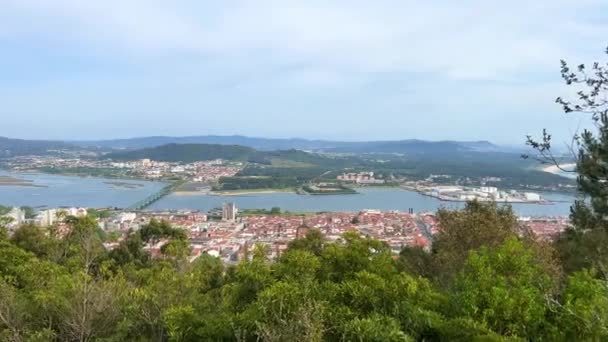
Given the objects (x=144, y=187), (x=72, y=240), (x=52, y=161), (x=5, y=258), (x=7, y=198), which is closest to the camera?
(x=5, y=258)

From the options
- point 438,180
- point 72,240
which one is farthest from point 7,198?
point 438,180

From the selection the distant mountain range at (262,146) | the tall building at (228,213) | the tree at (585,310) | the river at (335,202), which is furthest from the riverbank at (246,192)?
the distant mountain range at (262,146)

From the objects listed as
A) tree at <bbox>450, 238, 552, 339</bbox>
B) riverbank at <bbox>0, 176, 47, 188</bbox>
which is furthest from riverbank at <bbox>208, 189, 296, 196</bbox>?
tree at <bbox>450, 238, 552, 339</bbox>

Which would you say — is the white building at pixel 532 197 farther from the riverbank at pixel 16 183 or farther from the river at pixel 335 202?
the riverbank at pixel 16 183

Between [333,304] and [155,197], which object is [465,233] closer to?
[333,304]

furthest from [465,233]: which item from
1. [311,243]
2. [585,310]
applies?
[585,310]

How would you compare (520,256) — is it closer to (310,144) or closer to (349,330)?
(349,330)
